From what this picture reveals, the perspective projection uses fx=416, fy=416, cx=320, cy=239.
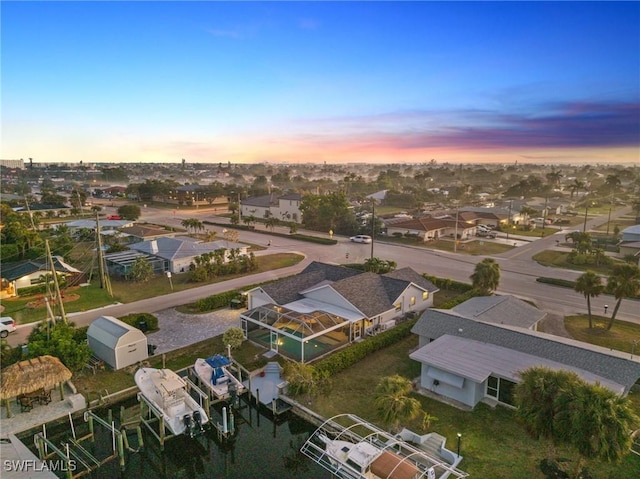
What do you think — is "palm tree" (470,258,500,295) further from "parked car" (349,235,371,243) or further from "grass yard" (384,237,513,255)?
"parked car" (349,235,371,243)

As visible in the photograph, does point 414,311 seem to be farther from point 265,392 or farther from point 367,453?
point 367,453

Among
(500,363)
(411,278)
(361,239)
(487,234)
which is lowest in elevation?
(487,234)

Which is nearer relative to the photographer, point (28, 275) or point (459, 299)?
point (459, 299)

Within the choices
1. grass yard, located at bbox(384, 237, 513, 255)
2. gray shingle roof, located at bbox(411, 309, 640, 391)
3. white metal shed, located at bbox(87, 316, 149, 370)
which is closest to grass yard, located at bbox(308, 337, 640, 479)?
gray shingle roof, located at bbox(411, 309, 640, 391)

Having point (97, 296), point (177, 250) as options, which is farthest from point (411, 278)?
point (97, 296)

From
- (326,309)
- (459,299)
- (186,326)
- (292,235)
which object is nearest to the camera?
(326,309)

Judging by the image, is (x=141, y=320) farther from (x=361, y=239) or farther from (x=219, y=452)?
(x=361, y=239)

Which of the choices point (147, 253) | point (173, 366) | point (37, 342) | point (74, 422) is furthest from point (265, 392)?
point (147, 253)
